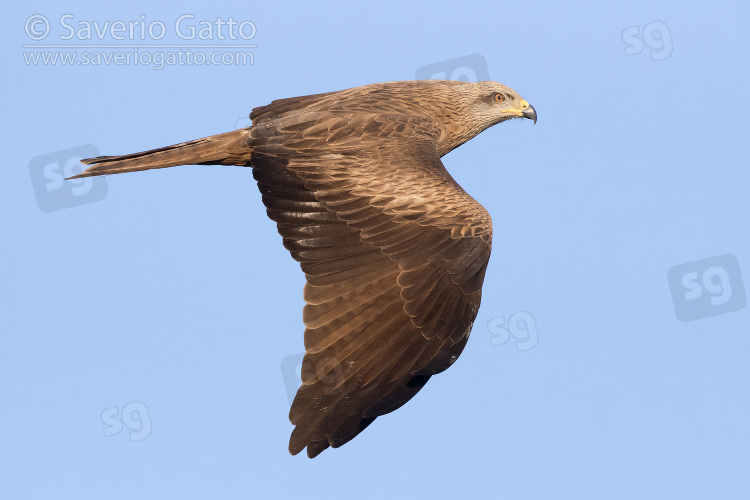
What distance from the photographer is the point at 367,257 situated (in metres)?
8.52

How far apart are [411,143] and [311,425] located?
310cm

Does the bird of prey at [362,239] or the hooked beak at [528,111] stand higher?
the hooked beak at [528,111]

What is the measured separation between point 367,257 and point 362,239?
0.61 ft

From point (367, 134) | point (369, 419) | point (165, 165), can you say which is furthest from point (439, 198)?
point (165, 165)

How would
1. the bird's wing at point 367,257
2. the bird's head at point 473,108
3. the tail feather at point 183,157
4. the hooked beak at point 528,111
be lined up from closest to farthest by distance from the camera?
1. the bird's wing at point 367,257
2. the tail feather at point 183,157
3. the bird's head at point 473,108
4. the hooked beak at point 528,111

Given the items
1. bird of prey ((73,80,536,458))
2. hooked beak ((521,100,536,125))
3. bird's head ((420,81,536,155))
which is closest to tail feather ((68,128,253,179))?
bird of prey ((73,80,536,458))

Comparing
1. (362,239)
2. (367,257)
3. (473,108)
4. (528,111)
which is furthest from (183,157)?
(528,111)

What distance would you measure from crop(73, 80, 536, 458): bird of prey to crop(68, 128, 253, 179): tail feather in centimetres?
1

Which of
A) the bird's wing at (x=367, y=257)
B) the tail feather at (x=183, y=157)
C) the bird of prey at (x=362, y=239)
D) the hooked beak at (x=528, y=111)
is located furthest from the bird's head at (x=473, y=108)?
the tail feather at (x=183, y=157)

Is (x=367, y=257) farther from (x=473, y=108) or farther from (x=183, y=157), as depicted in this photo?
(x=473, y=108)

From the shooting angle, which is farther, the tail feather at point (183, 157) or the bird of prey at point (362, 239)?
the tail feather at point (183, 157)

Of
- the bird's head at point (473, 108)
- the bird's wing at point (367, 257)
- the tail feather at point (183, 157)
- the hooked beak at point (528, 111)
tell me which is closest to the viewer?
the bird's wing at point (367, 257)

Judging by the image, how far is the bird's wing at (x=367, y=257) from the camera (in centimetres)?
788

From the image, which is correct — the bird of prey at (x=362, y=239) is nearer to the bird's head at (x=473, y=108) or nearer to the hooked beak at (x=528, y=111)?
the bird's head at (x=473, y=108)
